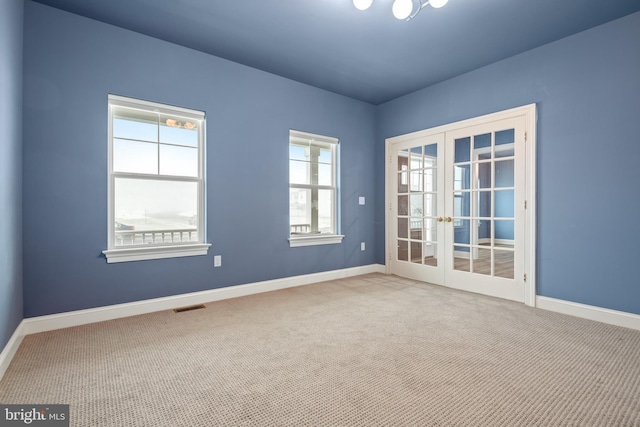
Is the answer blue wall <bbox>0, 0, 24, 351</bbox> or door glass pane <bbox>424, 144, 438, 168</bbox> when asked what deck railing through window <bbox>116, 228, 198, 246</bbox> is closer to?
blue wall <bbox>0, 0, 24, 351</bbox>

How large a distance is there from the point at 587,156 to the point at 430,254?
6.73 ft

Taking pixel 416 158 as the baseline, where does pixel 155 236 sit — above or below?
below

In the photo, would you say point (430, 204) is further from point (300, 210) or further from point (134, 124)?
point (134, 124)

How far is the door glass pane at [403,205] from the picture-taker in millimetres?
4677

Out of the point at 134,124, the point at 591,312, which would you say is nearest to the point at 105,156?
the point at 134,124

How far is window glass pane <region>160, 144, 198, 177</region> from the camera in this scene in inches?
128

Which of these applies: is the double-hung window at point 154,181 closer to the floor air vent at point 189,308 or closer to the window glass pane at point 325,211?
the floor air vent at point 189,308

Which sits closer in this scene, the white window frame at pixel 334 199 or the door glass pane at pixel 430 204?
the white window frame at pixel 334 199

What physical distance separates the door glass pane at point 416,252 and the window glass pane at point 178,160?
313 cm

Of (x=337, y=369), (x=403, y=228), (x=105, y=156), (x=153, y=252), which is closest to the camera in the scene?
(x=337, y=369)

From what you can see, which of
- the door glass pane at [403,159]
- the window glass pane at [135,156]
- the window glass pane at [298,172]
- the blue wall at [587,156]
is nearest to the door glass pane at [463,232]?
the blue wall at [587,156]

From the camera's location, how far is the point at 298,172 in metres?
4.31

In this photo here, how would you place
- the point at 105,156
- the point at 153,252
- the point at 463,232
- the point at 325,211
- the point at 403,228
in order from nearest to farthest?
the point at 105,156 → the point at 153,252 → the point at 463,232 → the point at 325,211 → the point at 403,228

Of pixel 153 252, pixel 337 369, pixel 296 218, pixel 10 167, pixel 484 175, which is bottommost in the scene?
pixel 337 369
